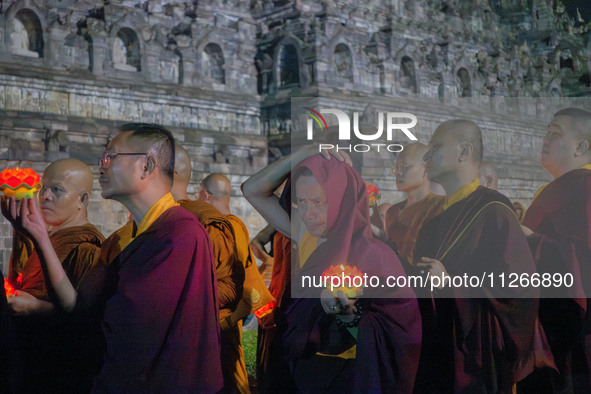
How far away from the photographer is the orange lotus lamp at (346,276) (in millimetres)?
4559

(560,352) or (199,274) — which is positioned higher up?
(199,274)

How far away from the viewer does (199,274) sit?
4270mm

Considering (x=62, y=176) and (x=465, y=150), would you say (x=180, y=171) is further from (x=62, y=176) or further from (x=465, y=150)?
(x=465, y=150)

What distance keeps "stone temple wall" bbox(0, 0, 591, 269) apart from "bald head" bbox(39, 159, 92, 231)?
317 inches

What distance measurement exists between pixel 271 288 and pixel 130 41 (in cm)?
1520

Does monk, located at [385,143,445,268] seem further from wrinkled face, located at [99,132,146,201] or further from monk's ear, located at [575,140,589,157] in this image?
wrinkled face, located at [99,132,146,201]

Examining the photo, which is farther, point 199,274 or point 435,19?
point 435,19

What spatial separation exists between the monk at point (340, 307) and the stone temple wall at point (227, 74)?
A: 24.4ft

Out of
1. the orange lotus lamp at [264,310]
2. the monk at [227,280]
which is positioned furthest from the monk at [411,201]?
the monk at [227,280]

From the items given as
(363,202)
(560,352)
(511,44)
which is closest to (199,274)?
(363,202)

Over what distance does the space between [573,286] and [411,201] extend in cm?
145

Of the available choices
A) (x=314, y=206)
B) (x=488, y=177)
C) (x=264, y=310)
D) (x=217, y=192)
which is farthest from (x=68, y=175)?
(x=488, y=177)

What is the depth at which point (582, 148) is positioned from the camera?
17.6 ft

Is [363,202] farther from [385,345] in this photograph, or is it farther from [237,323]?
[237,323]
